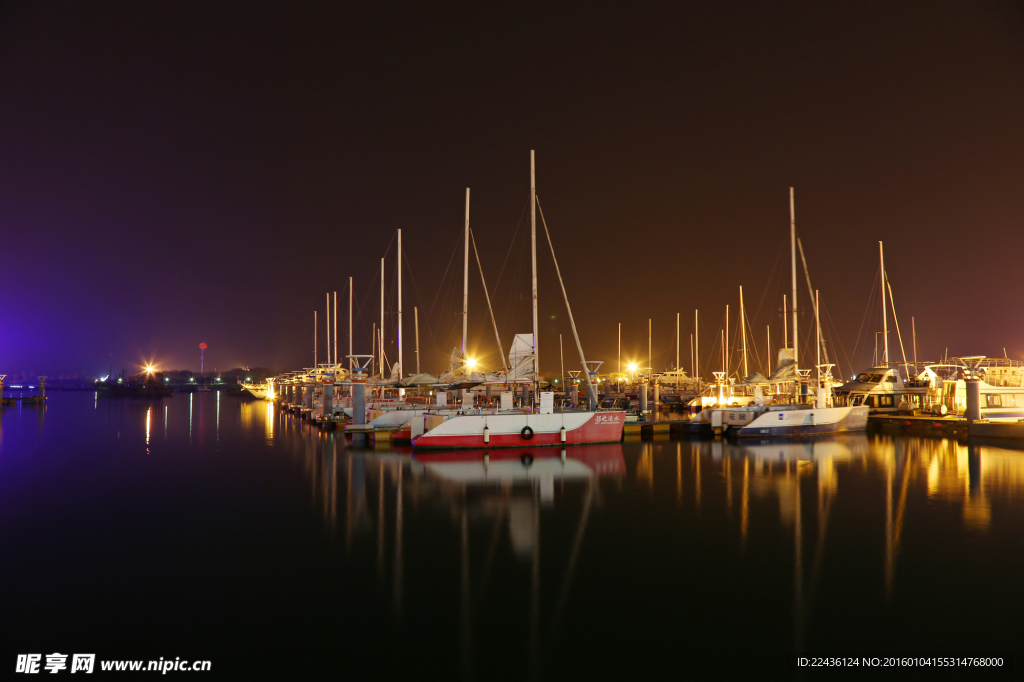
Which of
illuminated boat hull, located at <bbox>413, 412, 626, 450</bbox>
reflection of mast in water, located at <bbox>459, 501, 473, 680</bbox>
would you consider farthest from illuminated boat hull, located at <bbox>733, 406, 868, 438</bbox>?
reflection of mast in water, located at <bbox>459, 501, 473, 680</bbox>

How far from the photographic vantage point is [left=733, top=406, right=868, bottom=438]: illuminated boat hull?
3956 cm

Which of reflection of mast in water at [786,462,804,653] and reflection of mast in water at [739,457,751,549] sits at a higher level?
reflection of mast in water at [786,462,804,653]

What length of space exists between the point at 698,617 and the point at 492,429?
2071 centimetres

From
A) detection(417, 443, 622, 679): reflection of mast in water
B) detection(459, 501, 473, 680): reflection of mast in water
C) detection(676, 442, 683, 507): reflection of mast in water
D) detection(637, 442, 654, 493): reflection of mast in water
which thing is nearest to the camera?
detection(459, 501, 473, 680): reflection of mast in water

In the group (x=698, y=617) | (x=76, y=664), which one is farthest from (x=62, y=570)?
(x=698, y=617)

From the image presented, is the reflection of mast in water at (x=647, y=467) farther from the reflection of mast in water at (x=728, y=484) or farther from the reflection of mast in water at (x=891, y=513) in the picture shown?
the reflection of mast in water at (x=891, y=513)

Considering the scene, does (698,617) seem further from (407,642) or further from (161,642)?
(161,642)

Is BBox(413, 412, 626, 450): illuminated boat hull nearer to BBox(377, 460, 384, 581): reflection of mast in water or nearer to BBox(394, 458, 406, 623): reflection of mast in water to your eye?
BBox(377, 460, 384, 581): reflection of mast in water

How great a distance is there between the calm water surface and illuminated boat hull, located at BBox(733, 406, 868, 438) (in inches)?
433

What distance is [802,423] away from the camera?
4025 cm

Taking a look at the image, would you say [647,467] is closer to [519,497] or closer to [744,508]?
[744,508]

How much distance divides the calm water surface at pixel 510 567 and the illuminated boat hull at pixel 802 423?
11.0 metres

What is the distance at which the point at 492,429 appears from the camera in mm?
31672

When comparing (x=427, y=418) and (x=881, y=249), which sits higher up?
(x=881, y=249)
